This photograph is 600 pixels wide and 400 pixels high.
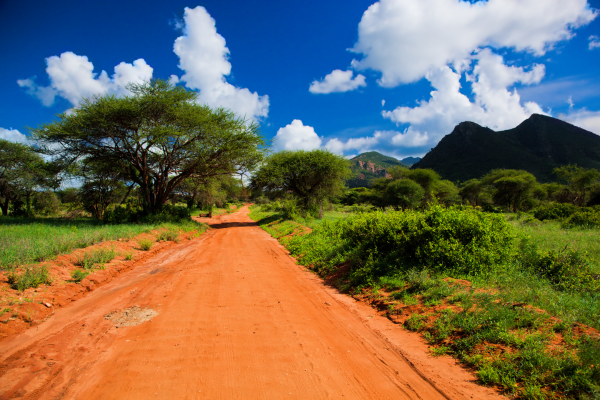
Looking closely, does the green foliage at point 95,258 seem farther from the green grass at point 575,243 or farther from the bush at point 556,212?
the bush at point 556,212

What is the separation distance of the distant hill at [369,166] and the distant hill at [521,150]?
5175 centimetres

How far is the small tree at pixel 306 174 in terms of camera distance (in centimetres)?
2608

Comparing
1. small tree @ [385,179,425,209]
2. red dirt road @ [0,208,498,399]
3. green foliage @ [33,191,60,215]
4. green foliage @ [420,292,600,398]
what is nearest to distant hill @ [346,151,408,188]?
small tree @ [385,179,425,209]

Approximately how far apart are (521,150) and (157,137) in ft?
283

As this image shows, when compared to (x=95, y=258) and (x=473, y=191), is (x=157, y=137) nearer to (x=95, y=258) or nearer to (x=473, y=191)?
(x=95, y=258)

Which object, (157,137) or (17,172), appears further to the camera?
(17,172)

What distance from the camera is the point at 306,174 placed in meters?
26.8

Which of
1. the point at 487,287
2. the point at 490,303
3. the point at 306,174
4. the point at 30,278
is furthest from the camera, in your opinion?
the point at 306,174

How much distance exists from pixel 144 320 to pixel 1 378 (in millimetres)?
1684

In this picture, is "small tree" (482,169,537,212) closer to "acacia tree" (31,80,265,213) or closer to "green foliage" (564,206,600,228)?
"green foliage" (564,206,600,228)

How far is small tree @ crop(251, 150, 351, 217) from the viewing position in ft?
85.6

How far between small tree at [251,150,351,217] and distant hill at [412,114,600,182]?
57404 millimetres

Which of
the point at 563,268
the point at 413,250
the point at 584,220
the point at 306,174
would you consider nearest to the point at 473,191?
the point at 306,174

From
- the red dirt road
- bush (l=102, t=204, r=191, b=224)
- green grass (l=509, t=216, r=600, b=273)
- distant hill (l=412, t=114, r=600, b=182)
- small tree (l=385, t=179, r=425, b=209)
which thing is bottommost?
the red dirt road
